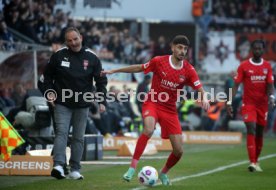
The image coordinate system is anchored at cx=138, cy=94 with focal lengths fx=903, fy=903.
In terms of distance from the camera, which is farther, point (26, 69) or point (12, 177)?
point (26, 69)

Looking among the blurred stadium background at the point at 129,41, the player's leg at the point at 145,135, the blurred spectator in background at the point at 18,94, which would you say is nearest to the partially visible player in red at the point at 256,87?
the player's leg at the point at 145,135

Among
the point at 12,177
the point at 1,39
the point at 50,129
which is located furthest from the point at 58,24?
the point at 12,177

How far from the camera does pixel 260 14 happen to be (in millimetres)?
41469

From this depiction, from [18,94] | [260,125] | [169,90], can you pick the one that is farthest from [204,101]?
[18,94]

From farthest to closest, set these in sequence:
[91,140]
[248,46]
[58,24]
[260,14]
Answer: [260,14], [248,46], [58,24], [91,140]

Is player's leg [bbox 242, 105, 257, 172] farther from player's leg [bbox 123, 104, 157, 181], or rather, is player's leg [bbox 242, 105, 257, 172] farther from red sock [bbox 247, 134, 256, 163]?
player's leg [bbox 123, 104, 157, 181]

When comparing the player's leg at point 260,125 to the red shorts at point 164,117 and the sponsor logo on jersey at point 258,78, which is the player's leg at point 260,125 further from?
the red shorts at point 164,117

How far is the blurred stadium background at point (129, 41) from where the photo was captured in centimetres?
2448

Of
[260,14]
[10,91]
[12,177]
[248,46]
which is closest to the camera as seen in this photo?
[12,177]

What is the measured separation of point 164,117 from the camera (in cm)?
1318

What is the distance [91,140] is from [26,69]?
7112mm

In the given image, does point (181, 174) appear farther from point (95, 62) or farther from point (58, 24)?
point (58, 24)

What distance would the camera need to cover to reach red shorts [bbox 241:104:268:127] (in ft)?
53.0

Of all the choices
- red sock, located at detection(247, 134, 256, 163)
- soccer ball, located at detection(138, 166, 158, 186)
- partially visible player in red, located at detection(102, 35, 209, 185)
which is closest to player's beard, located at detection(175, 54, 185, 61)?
partially visible player in red, located at detection(102, 35, 209, 185)
